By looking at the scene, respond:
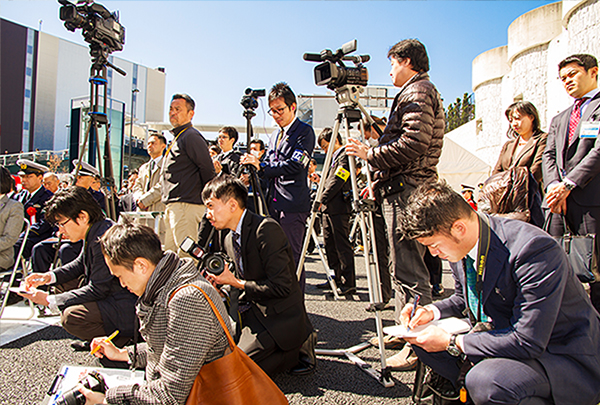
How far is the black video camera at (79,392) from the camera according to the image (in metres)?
1.26

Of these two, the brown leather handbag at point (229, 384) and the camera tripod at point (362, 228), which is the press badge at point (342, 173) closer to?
the camera tripod at point (362, 228)

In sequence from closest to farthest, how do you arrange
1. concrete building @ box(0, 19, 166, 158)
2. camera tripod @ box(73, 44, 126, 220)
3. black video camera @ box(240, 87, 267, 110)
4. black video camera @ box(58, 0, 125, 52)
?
black video camera @ box(58, 0, 125, 52) < camera tripod @ box(73, 44, 126, 220) < black video camera @ box(240, 87, 267, 110) < concrete building @ box(0, 19, 166, 158)

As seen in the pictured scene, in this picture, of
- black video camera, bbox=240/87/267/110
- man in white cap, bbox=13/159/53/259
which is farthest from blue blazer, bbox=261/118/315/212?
man in white cap, bbox=13/159/53/259

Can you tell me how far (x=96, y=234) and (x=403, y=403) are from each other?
2131 mm

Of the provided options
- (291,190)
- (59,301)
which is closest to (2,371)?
(59,301)

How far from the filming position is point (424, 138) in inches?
90.6

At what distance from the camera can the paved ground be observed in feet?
6.61

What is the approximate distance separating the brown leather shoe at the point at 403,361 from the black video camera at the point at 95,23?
3.63 m

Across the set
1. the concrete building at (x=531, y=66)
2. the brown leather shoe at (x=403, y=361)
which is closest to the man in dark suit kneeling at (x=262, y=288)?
the brown leather shoe at (x=403, y=361)

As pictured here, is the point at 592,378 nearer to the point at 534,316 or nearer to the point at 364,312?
the point at 534,316

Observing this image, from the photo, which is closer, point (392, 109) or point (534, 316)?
point (534, 316)

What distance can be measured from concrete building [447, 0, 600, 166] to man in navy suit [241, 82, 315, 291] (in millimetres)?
7593

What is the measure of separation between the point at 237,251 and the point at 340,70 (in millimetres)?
1317

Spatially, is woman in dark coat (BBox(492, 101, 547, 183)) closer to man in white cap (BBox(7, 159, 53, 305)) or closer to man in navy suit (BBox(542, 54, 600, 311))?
man in navy suit (BBox(542, 54, 600, 311))
